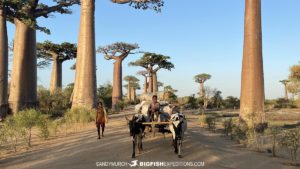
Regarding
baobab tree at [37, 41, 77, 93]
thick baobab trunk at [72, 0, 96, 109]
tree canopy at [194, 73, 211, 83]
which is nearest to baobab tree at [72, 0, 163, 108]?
thick baobab trunk at [72, 0, 96, 109]

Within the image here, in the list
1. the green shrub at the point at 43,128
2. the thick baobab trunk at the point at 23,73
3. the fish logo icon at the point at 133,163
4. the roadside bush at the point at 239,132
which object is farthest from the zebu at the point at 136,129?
the thick baobab trunk at the point at 23,73

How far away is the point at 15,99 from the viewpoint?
1953cm

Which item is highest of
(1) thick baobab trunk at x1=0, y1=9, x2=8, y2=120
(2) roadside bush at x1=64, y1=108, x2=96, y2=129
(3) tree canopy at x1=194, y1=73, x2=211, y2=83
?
(3) tree canopy at x1=194, y1=73, x2=211, y2=83

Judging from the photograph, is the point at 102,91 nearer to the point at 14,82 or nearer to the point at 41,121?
the point at 14,82

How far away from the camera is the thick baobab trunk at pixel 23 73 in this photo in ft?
64.4

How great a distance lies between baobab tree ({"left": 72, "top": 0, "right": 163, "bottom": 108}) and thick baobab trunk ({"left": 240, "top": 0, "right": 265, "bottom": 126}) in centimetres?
634

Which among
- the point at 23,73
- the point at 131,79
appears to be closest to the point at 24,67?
the point at 23,73

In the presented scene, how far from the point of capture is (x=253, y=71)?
47.0 ft

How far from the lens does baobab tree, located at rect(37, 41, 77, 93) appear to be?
99.1ft

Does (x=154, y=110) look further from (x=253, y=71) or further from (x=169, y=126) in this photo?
(x=253, y=71)

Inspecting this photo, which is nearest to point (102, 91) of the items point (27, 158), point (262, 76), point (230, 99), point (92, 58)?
point (230, 99)

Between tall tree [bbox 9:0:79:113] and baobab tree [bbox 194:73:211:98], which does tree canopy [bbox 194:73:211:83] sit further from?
tall tree [bbox 9:0:79:113]

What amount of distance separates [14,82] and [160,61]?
62.7 ft

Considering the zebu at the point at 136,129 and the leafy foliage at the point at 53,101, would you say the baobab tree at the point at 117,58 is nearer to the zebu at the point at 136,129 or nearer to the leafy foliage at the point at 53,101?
the leafy foliage at the point at 53,101
